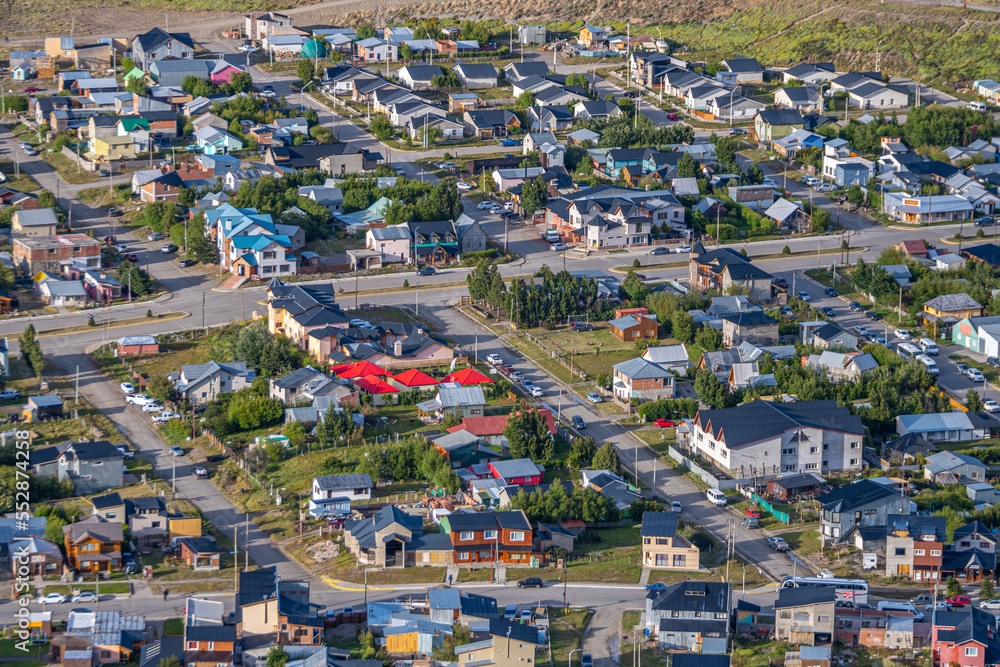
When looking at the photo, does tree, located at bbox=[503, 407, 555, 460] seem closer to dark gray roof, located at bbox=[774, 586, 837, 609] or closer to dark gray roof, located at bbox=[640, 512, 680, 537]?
dark gray roof, located at bbox=[640, 512, 680, 537]

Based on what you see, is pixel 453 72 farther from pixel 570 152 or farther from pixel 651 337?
pixel 651 337

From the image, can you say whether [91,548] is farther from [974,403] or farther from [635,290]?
[974,403]

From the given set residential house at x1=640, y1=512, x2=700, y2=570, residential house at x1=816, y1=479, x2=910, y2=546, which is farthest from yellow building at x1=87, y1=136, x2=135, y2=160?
residential house at x1=816, y1=479, x2=910, y2=546

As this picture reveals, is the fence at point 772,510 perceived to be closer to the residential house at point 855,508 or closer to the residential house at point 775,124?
the residential house at point 855,508

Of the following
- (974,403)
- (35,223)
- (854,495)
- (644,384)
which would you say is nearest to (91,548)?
(644,384)

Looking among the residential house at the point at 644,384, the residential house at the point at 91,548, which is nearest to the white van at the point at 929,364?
the residential house at the point at 644,384
